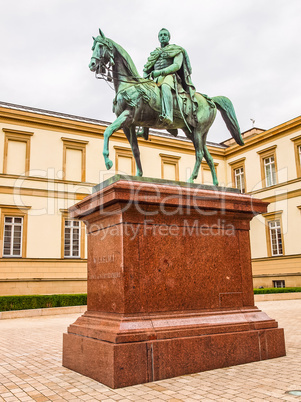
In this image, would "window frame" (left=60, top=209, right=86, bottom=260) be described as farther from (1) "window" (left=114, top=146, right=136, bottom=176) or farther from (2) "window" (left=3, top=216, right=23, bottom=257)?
(1) "window" (left=114, top=146, right=136, bottom=176)

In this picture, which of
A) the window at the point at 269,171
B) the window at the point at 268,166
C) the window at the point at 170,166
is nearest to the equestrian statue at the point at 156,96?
the window at the point at 170,166

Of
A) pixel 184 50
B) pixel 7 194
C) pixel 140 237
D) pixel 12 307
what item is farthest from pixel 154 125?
pixel 7 194

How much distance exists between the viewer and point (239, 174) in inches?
1211

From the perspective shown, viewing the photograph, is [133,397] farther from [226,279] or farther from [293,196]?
[293,196]

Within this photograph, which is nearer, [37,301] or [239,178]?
[37,301]

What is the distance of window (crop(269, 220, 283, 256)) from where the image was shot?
85.4ft

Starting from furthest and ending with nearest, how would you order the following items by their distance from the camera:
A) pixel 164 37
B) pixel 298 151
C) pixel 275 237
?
pixel 275 237, pixel 298 151, pixel 164 37

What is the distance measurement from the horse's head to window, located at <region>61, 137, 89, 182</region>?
1818cm

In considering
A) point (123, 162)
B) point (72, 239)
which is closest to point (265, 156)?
point (123, 162)

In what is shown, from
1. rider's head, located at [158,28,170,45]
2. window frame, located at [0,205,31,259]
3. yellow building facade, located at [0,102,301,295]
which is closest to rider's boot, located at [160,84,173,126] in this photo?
rider's head, located at [158,28,170,45]

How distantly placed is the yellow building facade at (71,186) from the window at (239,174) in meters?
1.05

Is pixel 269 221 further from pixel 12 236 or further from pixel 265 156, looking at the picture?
pixel 12 236

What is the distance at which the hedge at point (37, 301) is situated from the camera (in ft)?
54.5

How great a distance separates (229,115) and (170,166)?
20667 mm
